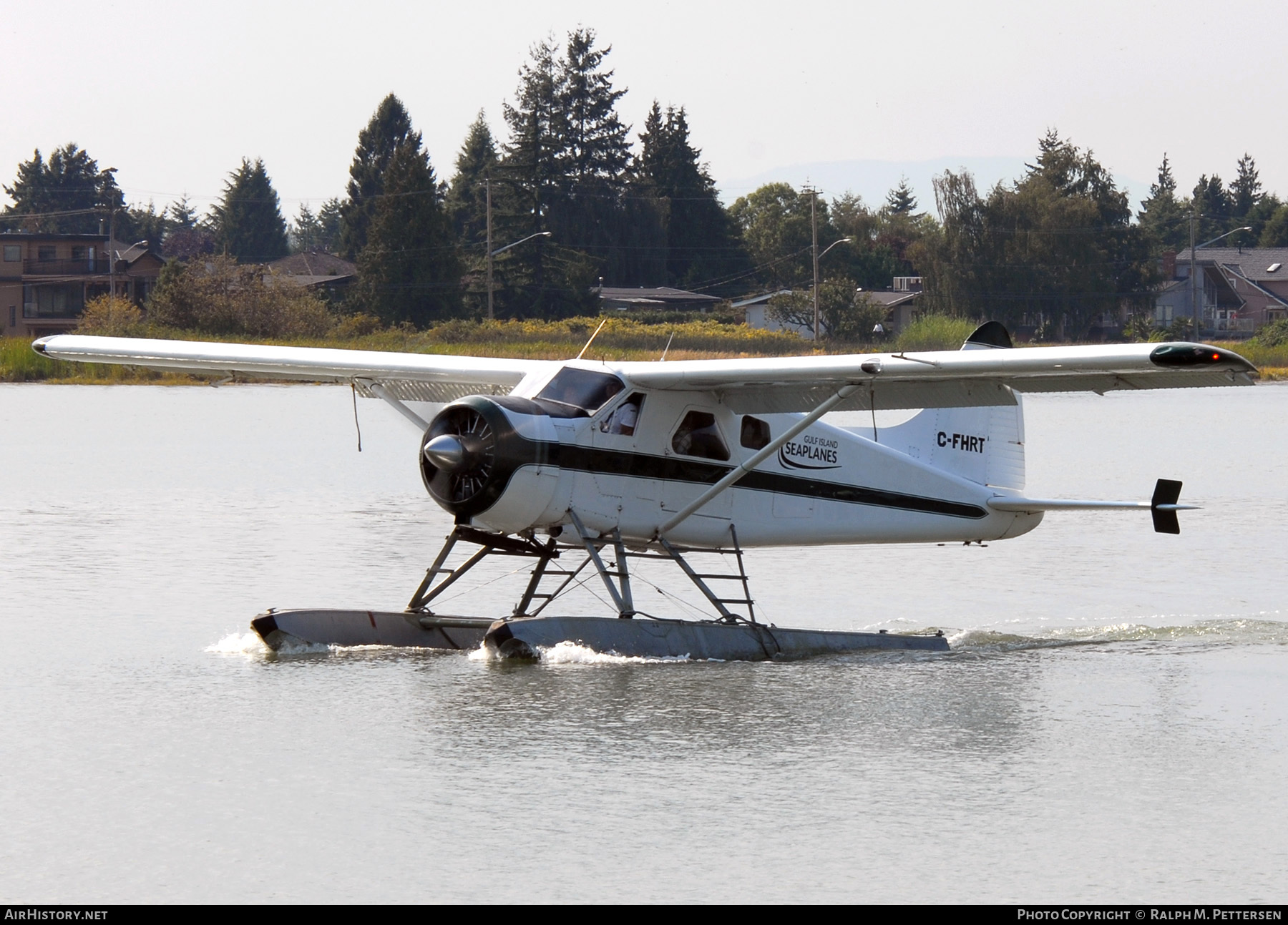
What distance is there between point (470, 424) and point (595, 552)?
1.26m

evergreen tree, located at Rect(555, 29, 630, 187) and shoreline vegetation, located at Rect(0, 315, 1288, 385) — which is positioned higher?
evergreen tree, located at Rect(555, 29, 630, 187)

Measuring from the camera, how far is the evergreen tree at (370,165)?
3745 inches

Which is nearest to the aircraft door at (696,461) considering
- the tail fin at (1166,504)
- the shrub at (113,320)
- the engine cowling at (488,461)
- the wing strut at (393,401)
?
the engine cowling at (488,461)

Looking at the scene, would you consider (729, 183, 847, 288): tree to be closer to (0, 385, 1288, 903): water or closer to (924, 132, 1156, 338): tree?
(924, 132, 1156, 338): tree

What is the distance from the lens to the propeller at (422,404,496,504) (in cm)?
927

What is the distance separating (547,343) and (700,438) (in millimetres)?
44679

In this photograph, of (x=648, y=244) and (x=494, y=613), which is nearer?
(x=494, y=613)

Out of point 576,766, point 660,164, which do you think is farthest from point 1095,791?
point 660,164

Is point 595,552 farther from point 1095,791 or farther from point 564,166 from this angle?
point 564,166

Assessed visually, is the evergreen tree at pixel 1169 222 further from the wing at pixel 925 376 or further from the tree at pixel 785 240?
the wing at pixel 925 376

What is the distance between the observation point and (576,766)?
7.26 metres

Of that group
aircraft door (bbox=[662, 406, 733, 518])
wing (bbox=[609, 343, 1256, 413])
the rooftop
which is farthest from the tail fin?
the rooftop

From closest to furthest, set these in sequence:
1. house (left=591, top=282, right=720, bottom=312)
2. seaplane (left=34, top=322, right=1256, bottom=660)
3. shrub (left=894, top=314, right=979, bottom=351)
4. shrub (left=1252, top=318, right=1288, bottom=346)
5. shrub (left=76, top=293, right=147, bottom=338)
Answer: seaplane (left=34, top=322, right=1256, bottom=660)
shrub (left=894, top=314, right=979, bottom=351)
shrub (left=76, top=293, right=147, bottom=338)
shrub (left=1252, top=318, right=1288, bottom=346)
house (left=591, top=282, right=720, bottom=312)

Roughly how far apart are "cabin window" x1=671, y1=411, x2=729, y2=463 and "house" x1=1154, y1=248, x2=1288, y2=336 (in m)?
85.2
